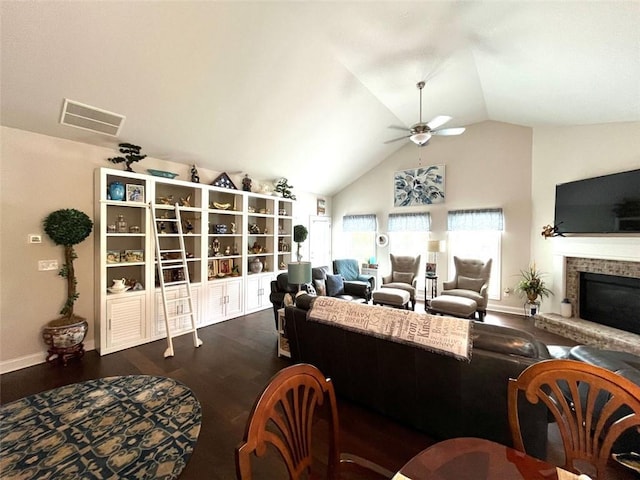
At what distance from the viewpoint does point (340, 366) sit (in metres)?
2.26

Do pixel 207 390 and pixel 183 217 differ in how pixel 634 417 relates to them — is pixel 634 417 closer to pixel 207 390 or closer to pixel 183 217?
pixel 207 390

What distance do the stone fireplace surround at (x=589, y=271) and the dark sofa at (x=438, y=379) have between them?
9.42ft

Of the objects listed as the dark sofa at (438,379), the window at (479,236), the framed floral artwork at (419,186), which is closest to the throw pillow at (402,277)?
the window at (479,236)

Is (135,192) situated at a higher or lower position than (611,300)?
higher

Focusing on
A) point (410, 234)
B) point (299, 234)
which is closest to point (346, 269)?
point (299, 234)

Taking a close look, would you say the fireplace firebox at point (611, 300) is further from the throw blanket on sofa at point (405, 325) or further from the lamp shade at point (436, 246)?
the throw blanket on sofa at point (405, 325)

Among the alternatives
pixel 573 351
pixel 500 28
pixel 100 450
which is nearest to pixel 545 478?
pixel 573 351

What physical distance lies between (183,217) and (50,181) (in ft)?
5.24

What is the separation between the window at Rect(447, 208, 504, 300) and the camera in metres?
5.28

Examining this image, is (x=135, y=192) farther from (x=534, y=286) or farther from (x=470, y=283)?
(x=534, y=286)

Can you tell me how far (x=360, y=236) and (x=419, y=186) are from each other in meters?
2.02

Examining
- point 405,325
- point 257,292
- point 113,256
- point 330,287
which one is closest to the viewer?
point 405,325

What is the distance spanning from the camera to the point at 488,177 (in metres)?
5.37

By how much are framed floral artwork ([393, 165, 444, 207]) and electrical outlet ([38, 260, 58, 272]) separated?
6219 millimetres
